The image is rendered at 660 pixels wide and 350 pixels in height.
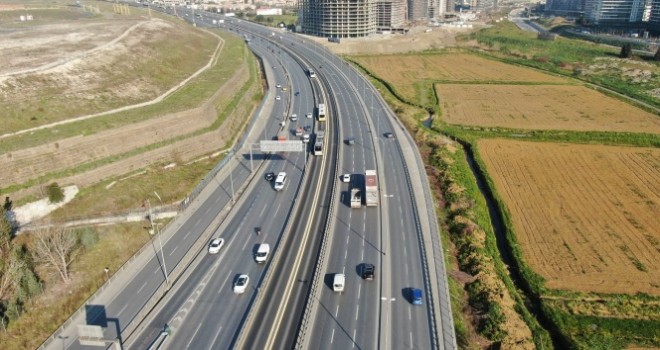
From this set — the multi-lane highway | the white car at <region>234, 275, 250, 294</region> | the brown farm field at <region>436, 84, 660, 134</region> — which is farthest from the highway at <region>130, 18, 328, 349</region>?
the brown farm field at <region>436, 84, 660, 134</region>

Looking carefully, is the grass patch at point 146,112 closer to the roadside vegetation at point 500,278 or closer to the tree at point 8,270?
the tree at point 8,270

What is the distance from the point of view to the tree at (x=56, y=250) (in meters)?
52.4

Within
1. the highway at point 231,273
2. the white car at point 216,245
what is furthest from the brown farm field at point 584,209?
the white car at point 216,245

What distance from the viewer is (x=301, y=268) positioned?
53156 millimetres

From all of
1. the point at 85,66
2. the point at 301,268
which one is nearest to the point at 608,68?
the point at 301,268

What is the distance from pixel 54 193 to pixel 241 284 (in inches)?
1346

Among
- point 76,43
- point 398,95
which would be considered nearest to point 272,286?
point 398,95

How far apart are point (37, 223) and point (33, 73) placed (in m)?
42.9

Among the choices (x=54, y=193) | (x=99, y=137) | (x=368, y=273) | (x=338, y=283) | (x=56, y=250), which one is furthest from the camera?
(x=99, y=137)

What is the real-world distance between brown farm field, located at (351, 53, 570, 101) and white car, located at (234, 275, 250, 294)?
3576 inches

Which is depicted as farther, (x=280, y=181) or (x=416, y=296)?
(x=280, y=181)

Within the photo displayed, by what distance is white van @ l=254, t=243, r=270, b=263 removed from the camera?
53822 millimetres

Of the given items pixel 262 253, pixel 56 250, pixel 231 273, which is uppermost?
pixel 56 250

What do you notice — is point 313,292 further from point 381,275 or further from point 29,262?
point 29,262
